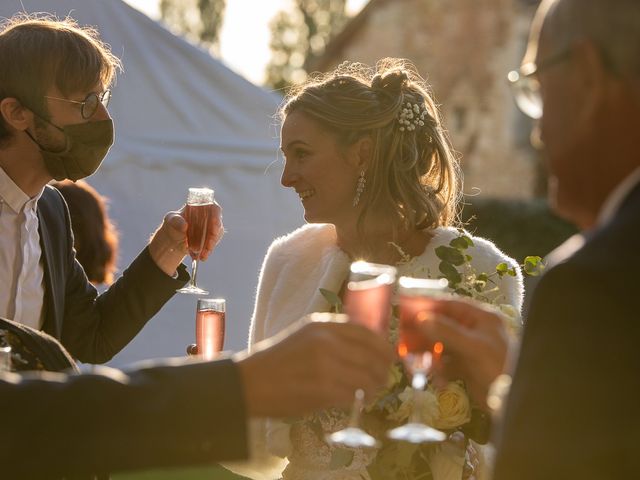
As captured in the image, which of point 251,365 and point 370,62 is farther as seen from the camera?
point 370,62

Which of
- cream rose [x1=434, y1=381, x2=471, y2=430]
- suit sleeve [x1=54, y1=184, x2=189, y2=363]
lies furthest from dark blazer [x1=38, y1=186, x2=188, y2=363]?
cream rose [x1=434, y1=381, x2=471, y2=430]

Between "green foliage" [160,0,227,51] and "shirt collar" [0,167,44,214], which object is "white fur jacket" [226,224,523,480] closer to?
"shirt collar" [0,167,44,214]

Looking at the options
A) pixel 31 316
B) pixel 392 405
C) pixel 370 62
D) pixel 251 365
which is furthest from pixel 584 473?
pixel 370 62

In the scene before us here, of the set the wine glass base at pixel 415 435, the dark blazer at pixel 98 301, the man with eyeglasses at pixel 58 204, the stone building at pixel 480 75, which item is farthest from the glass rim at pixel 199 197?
the stone building at pixel 480 75

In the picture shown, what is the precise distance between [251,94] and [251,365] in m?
6.70

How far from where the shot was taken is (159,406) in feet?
7.82

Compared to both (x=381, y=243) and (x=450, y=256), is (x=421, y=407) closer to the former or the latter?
(x=450, y=256)

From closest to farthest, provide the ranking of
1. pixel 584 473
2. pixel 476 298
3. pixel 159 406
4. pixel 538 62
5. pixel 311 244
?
pixel 584 473 → pixel 159 406 → pixel 538 62 → pixel 476 298 → pixel 311 244

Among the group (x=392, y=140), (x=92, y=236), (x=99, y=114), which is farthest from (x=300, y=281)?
(x=92, y=236)

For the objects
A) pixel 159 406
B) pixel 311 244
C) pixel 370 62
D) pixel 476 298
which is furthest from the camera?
pixel 370 62

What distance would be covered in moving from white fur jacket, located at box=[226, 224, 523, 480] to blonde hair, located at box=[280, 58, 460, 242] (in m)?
0.18

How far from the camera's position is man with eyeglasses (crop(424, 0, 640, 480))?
211 cm

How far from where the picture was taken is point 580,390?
210cm

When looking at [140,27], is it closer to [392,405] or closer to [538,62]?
[392,405]
